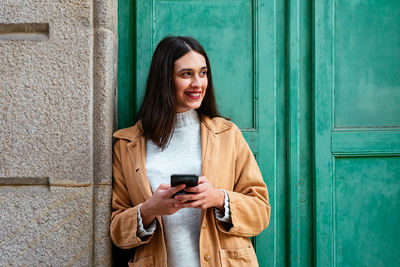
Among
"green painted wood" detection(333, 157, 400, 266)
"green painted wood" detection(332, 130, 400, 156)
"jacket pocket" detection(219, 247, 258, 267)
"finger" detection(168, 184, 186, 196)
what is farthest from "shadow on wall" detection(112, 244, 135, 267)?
"green painted wood" detection(332, 130, 400, 156)

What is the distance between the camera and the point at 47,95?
5.68 feet

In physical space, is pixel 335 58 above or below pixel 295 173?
above

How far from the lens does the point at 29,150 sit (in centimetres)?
172

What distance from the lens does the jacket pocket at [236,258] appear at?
1683mm

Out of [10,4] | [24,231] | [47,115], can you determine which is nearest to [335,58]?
[47,115]

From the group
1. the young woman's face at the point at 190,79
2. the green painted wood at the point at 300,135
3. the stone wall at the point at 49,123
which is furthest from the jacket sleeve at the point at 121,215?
the green painted wood at the point at 300,135

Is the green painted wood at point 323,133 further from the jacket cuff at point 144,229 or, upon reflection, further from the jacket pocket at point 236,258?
the jacket cuff at point 144,229

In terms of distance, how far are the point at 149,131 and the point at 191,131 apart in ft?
0.69

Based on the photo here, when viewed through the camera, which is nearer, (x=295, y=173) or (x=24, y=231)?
(x=24, y=231)

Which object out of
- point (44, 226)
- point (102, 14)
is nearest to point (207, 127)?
point (102, 14)

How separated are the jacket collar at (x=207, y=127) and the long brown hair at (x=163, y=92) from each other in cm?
4

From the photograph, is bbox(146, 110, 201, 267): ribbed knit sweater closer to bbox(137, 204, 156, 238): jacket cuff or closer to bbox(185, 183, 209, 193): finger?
bbox(137, 204, 156, 238): jacket cuff

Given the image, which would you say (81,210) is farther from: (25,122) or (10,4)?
(10,4)

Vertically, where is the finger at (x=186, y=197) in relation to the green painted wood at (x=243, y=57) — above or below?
below
